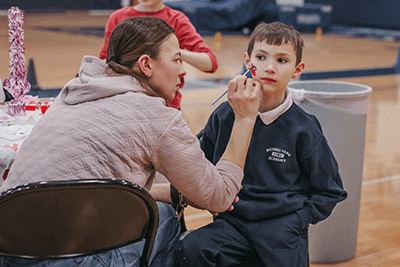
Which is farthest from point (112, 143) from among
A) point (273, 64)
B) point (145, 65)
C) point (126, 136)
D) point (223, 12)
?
point (223, 12)

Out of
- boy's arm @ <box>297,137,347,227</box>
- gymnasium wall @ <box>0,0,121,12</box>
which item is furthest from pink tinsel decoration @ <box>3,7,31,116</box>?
gymnasium wall @ <box>0,0,121,12</box>

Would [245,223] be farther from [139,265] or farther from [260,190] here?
[139,265]

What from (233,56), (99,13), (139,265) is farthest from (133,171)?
(99,13)

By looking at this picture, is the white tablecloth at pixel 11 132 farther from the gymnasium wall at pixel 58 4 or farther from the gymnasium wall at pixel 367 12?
the gymnasium wall at pixel 58 4

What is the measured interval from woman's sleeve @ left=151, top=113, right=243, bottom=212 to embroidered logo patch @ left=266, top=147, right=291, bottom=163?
350 mm

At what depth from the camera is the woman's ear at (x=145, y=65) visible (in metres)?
1.29

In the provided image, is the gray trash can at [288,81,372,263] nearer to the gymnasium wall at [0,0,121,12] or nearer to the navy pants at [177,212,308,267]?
the navy pants at [177,212,308,267]

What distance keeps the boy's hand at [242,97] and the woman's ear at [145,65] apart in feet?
0.88

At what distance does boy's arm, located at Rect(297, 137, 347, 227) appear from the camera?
1.56m

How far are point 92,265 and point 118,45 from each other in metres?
0.61

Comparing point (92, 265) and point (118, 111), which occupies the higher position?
point (118, 111)

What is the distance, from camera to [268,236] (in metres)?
1.54

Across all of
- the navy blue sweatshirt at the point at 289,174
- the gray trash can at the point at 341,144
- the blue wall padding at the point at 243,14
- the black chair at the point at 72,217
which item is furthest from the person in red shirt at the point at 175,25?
the blue wall padding at the point at 243,14

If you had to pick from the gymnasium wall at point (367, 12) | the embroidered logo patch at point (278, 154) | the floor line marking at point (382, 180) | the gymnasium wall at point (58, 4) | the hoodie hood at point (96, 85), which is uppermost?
the hoodie hood at point (96, 85)
